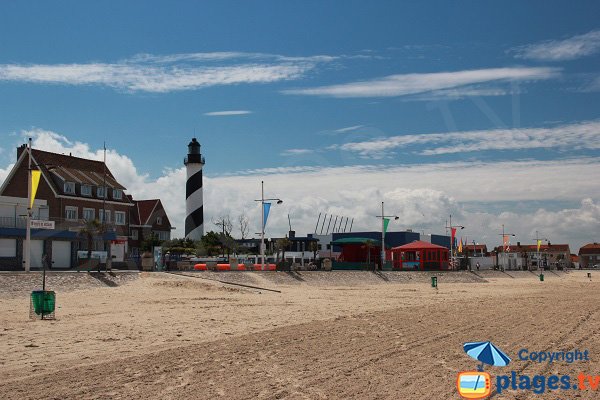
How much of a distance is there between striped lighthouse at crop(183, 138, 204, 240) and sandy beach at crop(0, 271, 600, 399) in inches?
2229

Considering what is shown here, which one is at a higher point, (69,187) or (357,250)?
(69,187)

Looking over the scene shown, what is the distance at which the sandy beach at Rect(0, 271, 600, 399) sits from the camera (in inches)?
429

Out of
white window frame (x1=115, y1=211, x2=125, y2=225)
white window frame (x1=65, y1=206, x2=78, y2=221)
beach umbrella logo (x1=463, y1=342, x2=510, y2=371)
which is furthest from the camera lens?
white window frame (x1=115, y1=211, x2=125, y2=225)

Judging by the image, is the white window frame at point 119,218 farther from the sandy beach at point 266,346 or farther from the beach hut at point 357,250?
the sandy beach at point 266,346

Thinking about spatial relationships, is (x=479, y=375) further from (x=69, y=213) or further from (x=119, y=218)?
(x=119, y=218)

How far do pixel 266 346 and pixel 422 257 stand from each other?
2651 inches

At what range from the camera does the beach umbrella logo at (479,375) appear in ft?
27.1

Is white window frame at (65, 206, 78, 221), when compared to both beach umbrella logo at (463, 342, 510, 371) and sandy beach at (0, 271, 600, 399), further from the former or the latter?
beach umbrella logo at (463, 342, 510, 371)

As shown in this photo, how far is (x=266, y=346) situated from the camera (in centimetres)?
1576

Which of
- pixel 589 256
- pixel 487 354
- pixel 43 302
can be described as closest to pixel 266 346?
pixel 487 354

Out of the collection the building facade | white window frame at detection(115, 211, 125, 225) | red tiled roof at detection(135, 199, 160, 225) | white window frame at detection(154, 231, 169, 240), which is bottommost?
the building facade

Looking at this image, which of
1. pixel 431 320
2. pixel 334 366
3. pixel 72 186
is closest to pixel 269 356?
pixel 334 366

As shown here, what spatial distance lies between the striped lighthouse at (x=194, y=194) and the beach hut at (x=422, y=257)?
2733cm

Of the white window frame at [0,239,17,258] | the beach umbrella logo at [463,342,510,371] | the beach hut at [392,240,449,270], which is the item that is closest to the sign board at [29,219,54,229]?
the white window frame at [0,239,17,258]
